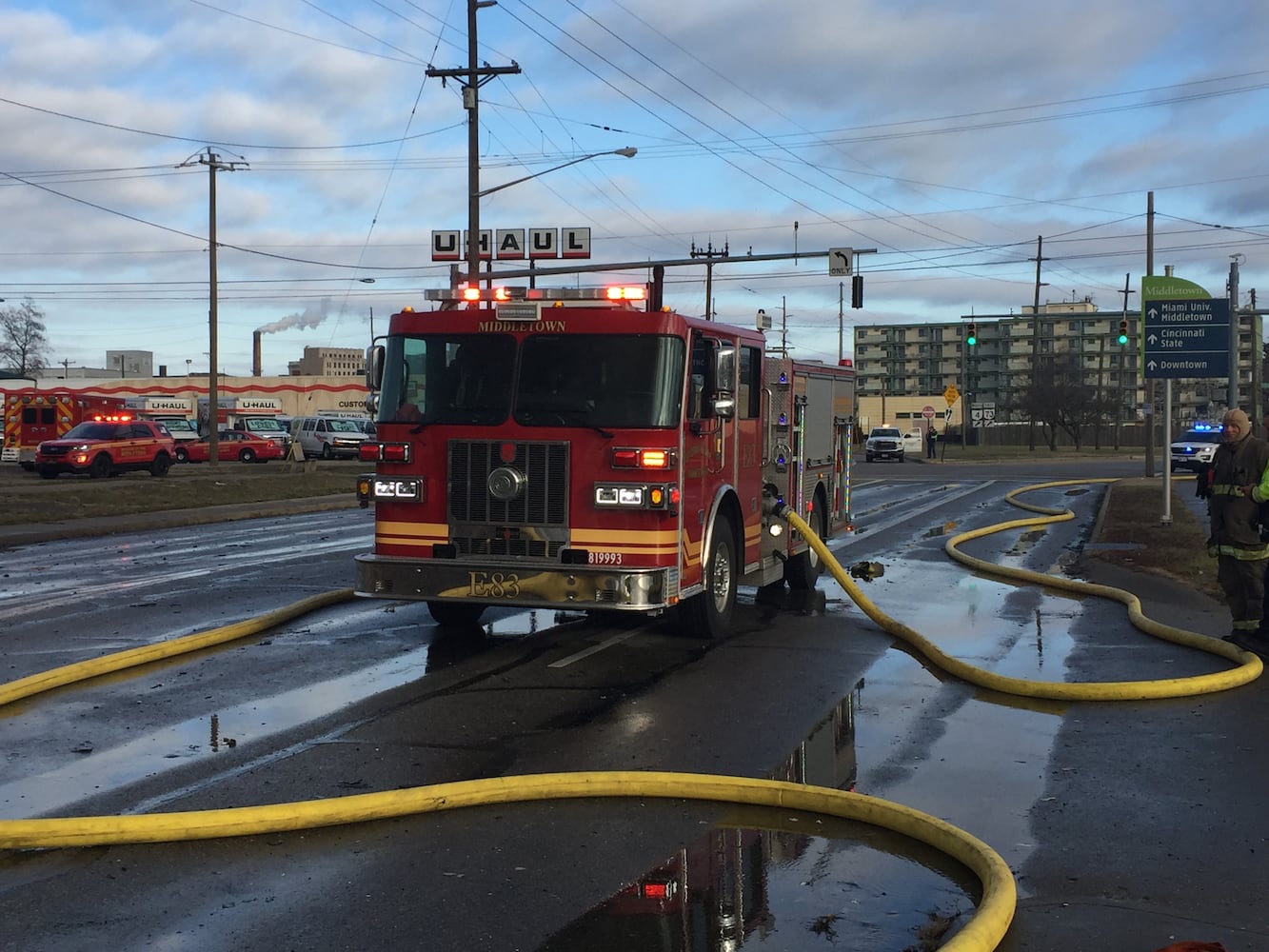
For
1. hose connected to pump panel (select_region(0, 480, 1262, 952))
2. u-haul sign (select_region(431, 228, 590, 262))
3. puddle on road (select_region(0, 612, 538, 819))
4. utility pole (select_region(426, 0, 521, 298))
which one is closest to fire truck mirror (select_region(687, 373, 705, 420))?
puddle on road (select_region(0, 612, 538, 819))

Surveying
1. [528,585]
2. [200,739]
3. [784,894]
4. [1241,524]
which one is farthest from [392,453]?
[1241,524]

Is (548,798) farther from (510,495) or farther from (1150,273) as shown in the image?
(1150,273)

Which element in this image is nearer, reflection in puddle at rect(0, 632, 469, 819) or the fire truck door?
reflection in puddle at rect(0, 632, 469, 819)

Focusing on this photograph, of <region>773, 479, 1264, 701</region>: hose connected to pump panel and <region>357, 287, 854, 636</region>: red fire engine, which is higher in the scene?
<region>357, 287, 854, 636</region>: red fire engine

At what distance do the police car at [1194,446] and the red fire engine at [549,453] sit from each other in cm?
3660

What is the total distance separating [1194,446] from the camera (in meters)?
44.1

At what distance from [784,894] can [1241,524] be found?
6446mm

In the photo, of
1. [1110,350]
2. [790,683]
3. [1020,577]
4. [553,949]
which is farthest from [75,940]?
[1110,350]

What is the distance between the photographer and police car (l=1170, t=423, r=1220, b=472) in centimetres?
4338

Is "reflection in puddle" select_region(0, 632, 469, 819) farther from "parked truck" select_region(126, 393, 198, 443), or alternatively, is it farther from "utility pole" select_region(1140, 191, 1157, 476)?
"parked truck" select_region(126, 393, 198, 443)

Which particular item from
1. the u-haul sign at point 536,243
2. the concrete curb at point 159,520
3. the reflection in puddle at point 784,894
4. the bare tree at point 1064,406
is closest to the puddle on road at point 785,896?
the reflection in puddle at point 784,894

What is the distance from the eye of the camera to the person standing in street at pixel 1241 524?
9734mm

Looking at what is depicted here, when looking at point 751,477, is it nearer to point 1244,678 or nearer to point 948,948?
point 1244,678

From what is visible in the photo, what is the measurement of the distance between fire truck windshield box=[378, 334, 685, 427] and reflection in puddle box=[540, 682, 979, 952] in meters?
4.12
